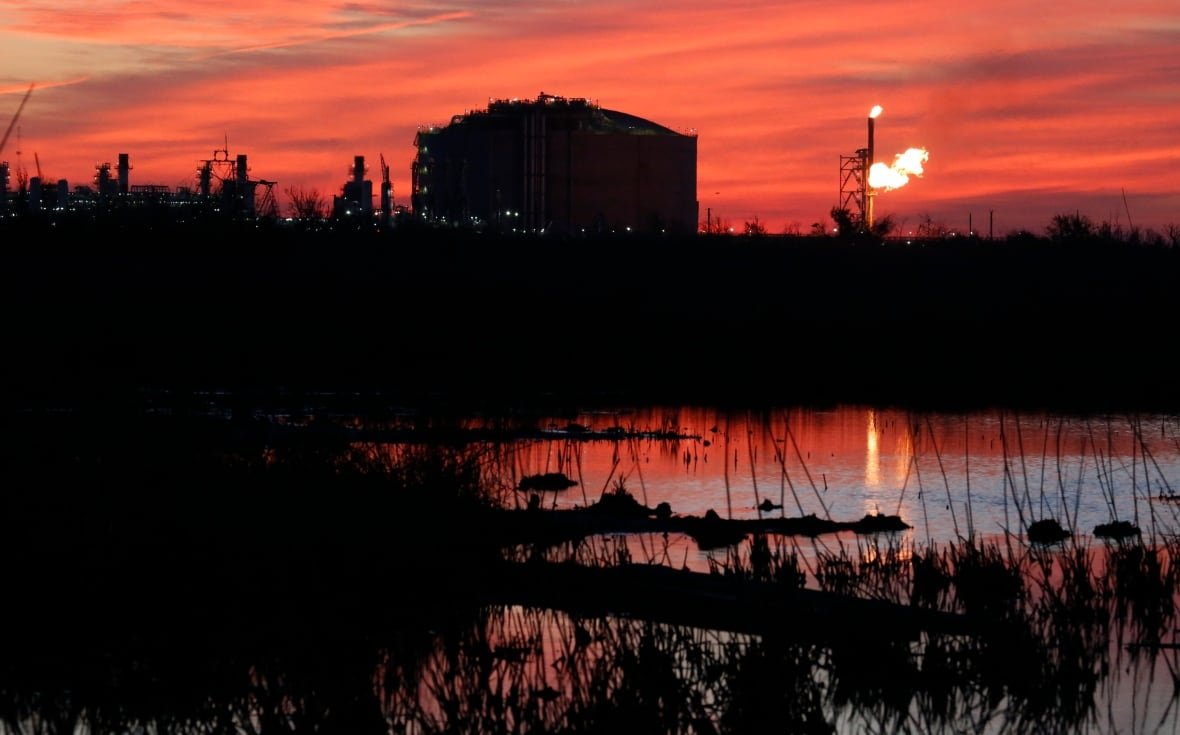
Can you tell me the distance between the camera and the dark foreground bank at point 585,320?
36.5m

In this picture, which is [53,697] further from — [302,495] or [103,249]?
[103,249]

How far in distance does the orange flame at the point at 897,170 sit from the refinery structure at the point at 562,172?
16.9 metres

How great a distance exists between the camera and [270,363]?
38.9 m

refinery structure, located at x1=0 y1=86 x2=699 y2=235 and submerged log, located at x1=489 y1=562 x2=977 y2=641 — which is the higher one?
refinery structure, located at x1=0 y1=86 x2=699 y2=235

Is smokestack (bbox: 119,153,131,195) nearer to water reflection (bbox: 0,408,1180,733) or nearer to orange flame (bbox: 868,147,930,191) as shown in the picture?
orange flame (bbox: 868,147,930,191)

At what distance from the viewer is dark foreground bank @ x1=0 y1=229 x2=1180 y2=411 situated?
120 ft

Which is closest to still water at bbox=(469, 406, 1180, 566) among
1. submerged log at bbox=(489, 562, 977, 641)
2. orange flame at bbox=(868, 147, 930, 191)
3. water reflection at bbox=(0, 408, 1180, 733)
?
water reflection at bbox=(0, 408, 1180, 733)

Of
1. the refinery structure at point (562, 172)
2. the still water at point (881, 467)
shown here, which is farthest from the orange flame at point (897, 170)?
the still water at point (881, 467)

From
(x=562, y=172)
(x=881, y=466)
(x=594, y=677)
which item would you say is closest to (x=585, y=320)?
(x=881, y=466)

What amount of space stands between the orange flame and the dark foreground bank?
16.2ft

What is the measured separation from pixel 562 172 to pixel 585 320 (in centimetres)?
4313

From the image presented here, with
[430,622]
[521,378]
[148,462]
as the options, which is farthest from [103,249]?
[430,622]

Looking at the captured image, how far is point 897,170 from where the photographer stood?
71.1m

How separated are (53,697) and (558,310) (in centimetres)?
3808
